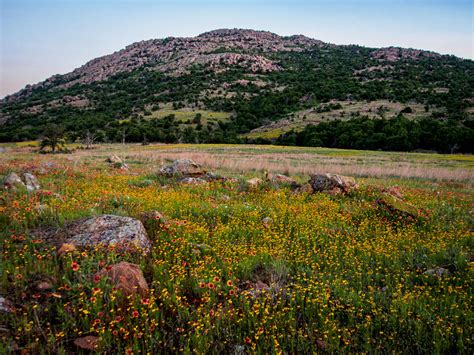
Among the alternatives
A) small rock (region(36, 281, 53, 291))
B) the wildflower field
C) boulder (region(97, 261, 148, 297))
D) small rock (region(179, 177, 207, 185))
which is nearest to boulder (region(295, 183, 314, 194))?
the wildflower field

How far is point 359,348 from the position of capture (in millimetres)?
3291

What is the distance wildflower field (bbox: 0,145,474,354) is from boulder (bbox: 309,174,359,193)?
8.44 feet

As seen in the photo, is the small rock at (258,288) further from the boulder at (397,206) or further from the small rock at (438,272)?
the boulder at (397,206)

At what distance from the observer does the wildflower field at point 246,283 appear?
10.6 feet

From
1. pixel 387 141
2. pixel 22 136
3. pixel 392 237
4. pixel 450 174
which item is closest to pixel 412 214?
pixel 392 237

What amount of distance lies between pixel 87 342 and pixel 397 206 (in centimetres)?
810

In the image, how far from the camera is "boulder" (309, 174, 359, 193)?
11.0 m

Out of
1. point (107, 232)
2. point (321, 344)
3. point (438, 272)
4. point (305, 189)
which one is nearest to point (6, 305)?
point (107, 232)

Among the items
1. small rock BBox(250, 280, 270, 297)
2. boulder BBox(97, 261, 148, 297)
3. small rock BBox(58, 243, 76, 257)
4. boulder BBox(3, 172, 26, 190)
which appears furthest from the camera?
boulder BBox(3, 172, 26, 190)

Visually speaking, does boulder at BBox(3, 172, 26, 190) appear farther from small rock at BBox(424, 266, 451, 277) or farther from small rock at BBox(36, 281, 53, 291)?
small rock at BBox(424, 266, 451, 277)

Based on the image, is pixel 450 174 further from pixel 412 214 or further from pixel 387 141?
pixel 387 141

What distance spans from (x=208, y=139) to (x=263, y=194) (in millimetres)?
68984

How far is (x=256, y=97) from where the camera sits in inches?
4751

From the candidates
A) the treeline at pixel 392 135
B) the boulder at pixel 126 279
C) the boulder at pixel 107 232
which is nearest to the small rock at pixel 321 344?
the boulder at pixel 126 279
